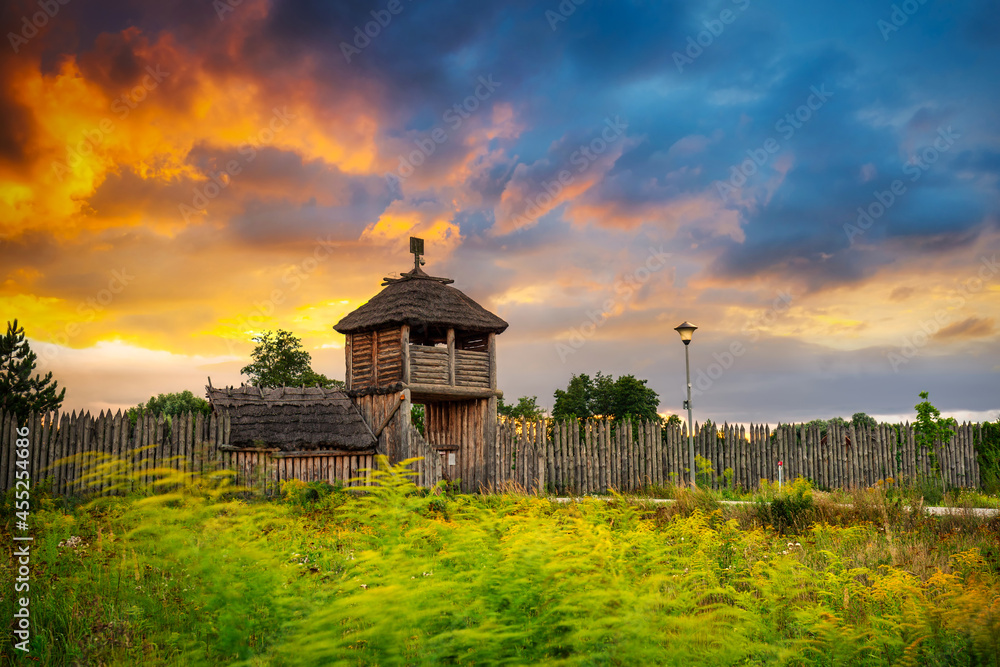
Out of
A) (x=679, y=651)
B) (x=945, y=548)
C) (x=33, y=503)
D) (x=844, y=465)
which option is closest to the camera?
(x=679, y=651)

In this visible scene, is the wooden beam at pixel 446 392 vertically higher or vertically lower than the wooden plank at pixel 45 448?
higher

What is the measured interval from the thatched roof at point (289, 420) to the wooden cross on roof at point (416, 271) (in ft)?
14.7

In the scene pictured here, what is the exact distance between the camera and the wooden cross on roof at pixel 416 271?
21922 millimetres

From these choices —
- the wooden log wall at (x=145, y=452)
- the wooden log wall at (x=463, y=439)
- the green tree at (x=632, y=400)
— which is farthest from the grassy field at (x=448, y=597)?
the green tree at (x=632, y=400)

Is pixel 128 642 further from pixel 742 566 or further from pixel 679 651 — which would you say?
pixel 742 566

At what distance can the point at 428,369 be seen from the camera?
20.1 meters

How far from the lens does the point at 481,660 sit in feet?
10.4

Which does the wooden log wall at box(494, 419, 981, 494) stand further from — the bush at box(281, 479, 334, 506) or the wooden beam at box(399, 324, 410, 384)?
the bush at box(281, 479, 334, 506)

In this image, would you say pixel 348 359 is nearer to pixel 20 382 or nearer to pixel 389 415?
pixel 389 415

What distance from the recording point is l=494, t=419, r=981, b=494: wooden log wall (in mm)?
20406

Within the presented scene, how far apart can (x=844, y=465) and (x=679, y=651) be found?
70.1 feet

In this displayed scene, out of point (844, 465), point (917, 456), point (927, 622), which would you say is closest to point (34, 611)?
point (927, 622)

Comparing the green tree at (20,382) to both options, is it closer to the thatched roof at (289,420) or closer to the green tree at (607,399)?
the thatched roof at (289,420)

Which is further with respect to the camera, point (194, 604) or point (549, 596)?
point (194, 604)
